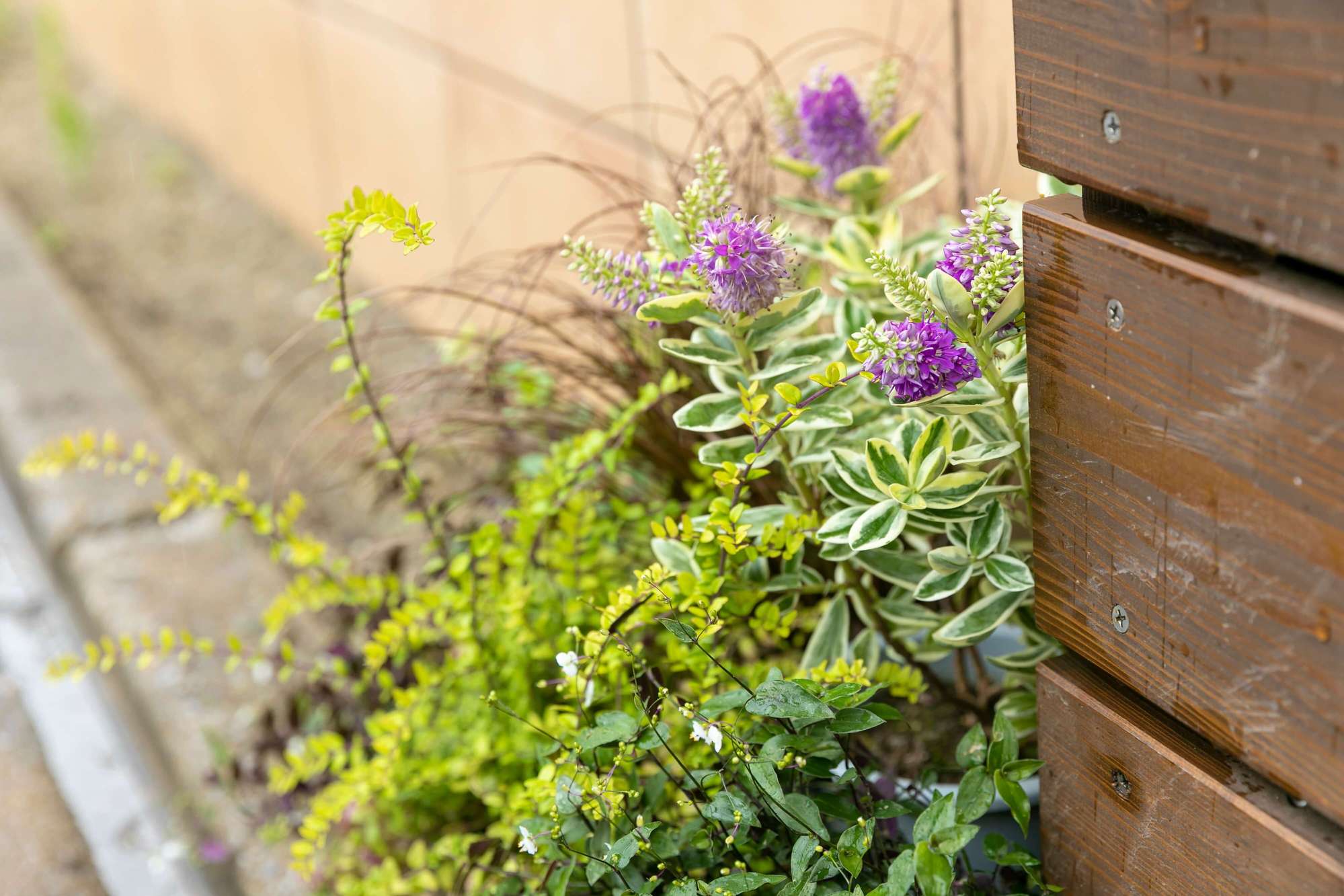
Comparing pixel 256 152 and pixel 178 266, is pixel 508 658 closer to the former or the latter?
pixel 178 266

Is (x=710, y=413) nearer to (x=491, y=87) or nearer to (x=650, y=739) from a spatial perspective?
(x=650, y=739)

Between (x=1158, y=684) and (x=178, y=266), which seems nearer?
(x=1158, y=684)

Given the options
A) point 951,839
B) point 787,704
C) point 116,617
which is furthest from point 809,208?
point 116,617

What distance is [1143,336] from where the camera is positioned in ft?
2.88

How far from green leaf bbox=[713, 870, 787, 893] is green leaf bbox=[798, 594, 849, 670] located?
28 cm

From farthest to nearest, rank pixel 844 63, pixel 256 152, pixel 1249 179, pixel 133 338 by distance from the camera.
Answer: pixel 256 152
pixel 133 338
pixel 844 63
pixel 1249 179

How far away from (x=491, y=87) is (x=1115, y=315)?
238 centimetres

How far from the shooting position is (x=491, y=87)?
3.03m

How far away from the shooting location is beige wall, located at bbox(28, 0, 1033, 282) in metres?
1.88

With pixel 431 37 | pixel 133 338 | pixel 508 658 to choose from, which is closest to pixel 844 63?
pixel 508 658

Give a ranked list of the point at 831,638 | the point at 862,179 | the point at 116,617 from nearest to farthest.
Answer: the point at 831,638 < the point at 862,179 < the point at 116,617

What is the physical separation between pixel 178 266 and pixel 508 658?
3.27 meters

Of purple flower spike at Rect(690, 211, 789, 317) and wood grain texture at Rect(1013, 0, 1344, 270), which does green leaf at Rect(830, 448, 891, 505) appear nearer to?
purple flower spike at Rect(690, 211, 789, 317)

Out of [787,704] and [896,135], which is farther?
[896,135]
